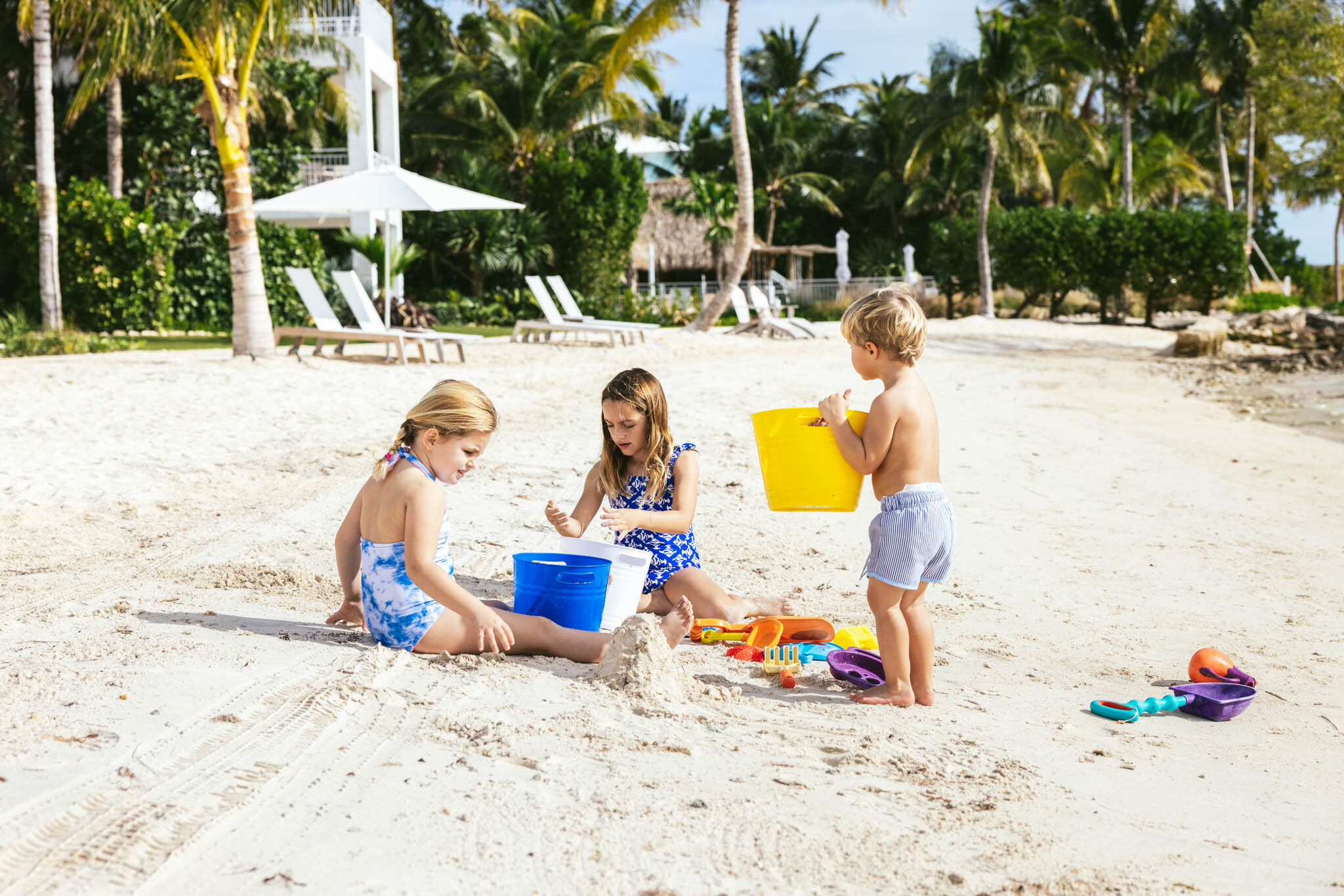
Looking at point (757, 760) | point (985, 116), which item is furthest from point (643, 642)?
point (985, 116)

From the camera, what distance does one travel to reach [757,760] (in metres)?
2.42

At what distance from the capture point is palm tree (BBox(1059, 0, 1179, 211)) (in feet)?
92.5

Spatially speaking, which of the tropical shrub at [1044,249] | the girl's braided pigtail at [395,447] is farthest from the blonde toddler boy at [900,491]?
the tropical shrub at [1044,249]

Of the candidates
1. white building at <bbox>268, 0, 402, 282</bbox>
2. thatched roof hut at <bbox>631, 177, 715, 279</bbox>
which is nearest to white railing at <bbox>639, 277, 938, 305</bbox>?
thatched roof hut at <bbox>631, 177, 715, 279</bbox>

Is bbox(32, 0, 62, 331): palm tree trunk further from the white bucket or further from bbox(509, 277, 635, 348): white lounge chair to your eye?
the white bucket

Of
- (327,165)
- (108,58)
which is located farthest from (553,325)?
(327,165)

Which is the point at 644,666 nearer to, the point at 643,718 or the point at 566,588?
the point at 643,718

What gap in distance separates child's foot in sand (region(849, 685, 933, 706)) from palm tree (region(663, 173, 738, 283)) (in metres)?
27.7

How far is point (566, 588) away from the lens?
10.6 ft

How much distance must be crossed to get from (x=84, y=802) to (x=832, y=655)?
77.9 inches

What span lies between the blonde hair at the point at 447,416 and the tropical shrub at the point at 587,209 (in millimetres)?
20446

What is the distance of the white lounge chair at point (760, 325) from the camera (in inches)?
750

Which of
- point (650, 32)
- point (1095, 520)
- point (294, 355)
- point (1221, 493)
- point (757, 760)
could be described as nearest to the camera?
point (757, 760)

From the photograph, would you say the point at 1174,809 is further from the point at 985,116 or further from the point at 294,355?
the point at 985,116
